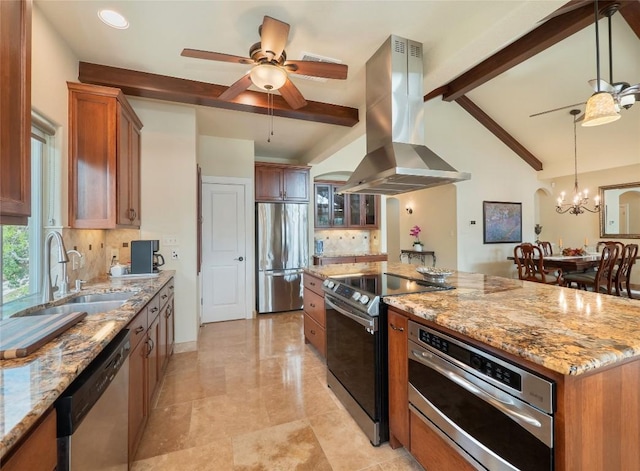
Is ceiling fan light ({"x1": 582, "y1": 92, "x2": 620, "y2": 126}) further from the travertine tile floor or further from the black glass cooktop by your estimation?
the travertine tile floor

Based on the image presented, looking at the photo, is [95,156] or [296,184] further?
[296,184]

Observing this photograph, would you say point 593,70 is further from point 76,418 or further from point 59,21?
point 76,418

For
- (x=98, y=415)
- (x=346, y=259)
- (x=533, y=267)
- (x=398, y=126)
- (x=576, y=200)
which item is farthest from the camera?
(x=576, y=200)

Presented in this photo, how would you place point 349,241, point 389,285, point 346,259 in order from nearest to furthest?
point 389,285 → point 346,259 → point 349,241

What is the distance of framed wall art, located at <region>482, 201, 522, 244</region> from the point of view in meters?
6.07

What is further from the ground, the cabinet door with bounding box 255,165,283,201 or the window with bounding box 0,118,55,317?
the cabinet door with bounding box 255,165,283,201

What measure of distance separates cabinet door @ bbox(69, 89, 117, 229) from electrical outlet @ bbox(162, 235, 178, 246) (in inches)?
34.2

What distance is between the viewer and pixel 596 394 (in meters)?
0.95

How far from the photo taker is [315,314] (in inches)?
121

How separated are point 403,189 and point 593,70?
14.1 feet

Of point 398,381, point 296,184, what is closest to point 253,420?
point 398,381

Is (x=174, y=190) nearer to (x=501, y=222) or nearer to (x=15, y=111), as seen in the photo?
(x=15, y=111)

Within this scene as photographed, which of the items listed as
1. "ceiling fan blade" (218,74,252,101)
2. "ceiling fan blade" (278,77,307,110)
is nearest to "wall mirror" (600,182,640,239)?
"ceiling fan blade" (278,77,307,110)

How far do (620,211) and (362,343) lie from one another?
734 cm
